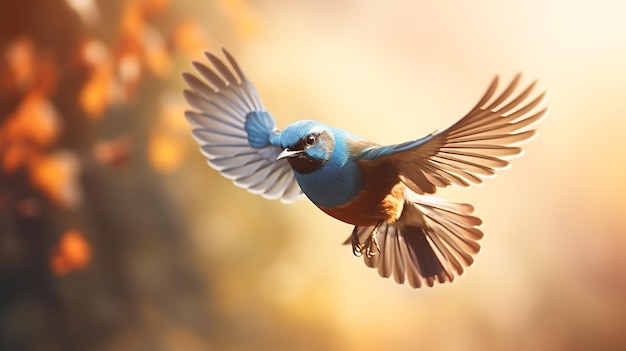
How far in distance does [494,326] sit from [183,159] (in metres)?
0.96

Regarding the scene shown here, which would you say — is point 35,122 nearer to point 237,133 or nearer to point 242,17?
point 242,17

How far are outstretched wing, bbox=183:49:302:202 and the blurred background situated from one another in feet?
2.14

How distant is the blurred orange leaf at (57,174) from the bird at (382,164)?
877 mm

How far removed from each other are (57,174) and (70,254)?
228mm

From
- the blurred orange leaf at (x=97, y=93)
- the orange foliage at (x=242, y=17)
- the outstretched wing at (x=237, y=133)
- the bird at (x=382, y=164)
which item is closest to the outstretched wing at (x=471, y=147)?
the bird at (x=382, y=164)

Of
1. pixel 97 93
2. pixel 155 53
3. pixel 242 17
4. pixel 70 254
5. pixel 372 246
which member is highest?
pixel 242 17

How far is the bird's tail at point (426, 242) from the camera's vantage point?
35.6 inches

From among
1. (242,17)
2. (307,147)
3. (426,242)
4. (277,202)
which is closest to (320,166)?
(307,147)

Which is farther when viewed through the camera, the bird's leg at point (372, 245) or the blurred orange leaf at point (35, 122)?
the blurred orange leaf at point (35, 122)

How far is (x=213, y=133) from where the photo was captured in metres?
0.99

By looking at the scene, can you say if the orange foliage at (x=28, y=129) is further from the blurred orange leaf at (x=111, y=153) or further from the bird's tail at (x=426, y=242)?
the bird's tail at (x=426, y=242)

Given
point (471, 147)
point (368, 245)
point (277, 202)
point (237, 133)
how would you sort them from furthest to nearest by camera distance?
1. point (277, 202)
2. point (237, 133)
3. point (368, 245)
4. point (471, 147)

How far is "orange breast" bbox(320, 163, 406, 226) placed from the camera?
2.49 feet

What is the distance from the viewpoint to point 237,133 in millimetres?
1001
